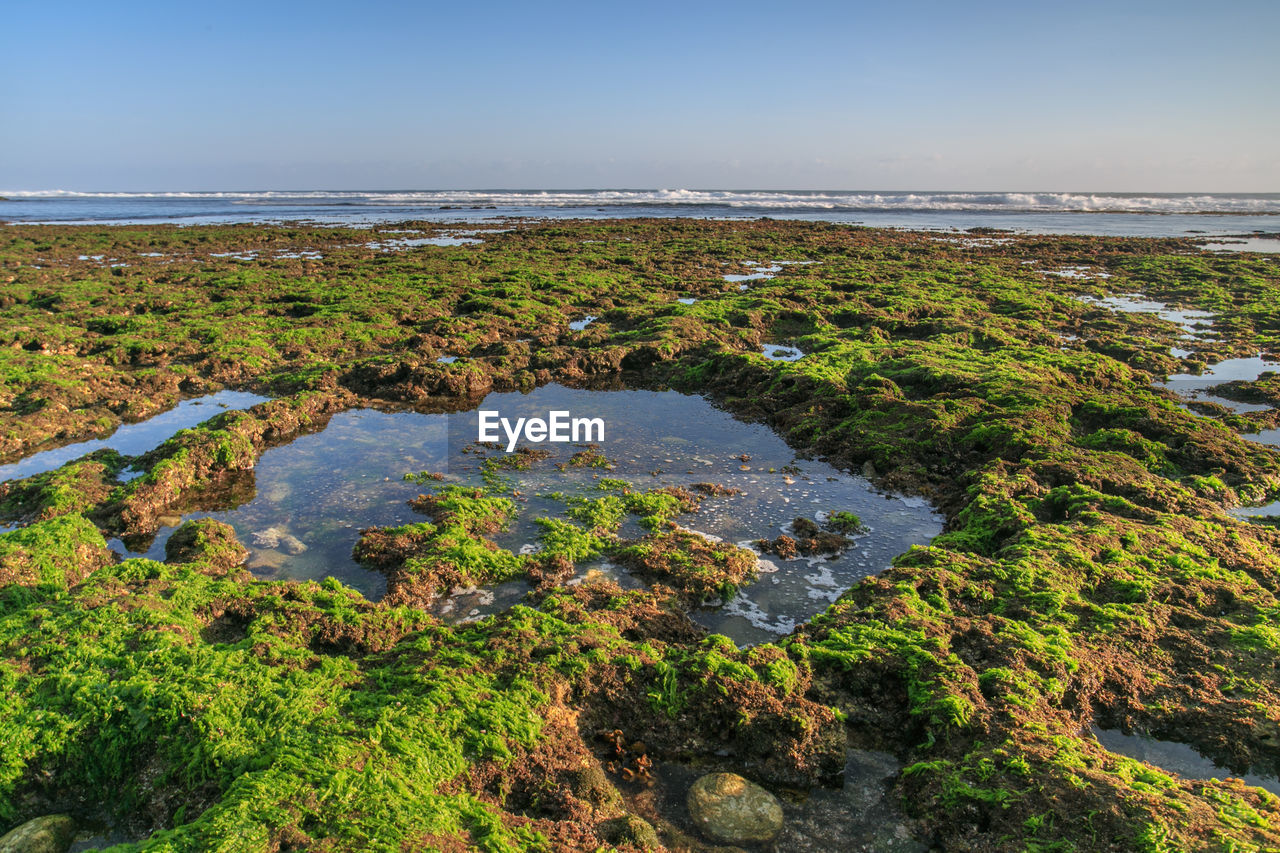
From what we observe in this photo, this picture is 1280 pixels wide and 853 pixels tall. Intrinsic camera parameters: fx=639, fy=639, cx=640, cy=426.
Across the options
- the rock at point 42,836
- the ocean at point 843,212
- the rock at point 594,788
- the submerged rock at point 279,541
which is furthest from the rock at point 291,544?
the ocean at point 843,212

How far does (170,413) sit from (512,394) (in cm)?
555

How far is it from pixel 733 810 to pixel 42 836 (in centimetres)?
386

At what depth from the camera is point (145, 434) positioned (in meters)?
9.60

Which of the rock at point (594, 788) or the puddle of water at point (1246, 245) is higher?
the puddle of water at point (1246, 245)

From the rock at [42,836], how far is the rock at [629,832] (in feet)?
9.75

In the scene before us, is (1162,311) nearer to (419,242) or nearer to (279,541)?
(279,541)

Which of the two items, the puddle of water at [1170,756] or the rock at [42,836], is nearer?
the rock at [42,836]

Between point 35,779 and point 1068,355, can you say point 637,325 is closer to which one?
point 1068,355

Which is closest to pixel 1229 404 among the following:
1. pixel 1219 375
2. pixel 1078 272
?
pixel 1219 375

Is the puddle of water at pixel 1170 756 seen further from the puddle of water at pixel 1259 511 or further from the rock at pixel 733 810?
the puddle of water at pixel 1259 511

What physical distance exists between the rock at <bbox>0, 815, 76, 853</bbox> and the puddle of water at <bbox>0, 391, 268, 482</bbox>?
561 cm

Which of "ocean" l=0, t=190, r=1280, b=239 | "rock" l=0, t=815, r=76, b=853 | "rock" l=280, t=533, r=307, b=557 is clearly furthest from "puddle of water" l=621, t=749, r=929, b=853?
"ocean" l=0, t=190, r=1280, b=239

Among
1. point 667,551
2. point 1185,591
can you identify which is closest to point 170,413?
point 667,551

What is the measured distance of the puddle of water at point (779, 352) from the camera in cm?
1369
